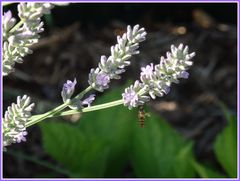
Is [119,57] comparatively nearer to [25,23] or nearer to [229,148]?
[25,23]

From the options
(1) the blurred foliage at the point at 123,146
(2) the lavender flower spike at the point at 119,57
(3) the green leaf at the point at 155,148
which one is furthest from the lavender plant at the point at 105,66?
(3) the green leaf at the point at 155,148

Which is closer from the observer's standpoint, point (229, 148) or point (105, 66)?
point (105, 66)

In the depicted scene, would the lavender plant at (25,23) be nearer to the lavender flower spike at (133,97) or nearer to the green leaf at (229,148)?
the lavender flower spike at (133,97)

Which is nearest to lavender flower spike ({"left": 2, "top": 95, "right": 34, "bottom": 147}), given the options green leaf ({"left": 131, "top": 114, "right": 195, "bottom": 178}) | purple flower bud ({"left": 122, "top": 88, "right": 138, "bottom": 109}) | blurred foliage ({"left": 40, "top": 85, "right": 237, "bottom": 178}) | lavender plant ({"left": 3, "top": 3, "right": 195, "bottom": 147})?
lavender plant ({"left": 3, "top": 3, "right": 195, "bottom": 147})

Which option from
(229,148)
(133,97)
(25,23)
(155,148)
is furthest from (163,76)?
(155,148)

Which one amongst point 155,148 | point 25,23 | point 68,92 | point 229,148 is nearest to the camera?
point 25,23

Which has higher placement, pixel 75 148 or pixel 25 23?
pixel 25 23

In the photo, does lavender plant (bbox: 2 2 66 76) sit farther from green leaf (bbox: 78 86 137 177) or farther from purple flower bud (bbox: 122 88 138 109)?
green leaf (bbox: 78 86 137 177)
